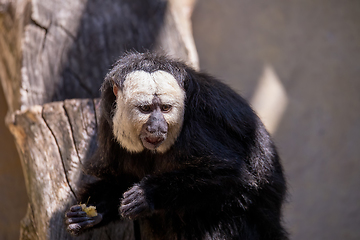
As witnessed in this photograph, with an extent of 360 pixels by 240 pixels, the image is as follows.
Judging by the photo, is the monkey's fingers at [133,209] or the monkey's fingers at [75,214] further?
the monkey's fingers at [75,214]

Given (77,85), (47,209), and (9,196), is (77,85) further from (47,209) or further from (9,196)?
(9,196)

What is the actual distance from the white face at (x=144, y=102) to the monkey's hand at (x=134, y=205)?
1.61 ft

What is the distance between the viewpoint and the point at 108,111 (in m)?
3.43

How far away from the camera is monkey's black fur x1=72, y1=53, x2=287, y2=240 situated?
3100 millimetres

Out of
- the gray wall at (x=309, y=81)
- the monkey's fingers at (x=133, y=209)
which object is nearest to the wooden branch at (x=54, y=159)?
the monkey's fingers at (x=133, y=209)

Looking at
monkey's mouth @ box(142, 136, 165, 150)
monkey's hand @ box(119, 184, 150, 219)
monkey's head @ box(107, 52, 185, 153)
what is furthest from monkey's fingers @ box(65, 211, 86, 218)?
monkey's mouth @ box(142, 136, 165, 150)

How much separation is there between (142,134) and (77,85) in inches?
94.3

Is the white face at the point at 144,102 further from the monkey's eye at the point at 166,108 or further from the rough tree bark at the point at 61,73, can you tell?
the rough tree bark at the point at 61,73

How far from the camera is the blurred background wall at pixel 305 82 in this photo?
6871 millimetres

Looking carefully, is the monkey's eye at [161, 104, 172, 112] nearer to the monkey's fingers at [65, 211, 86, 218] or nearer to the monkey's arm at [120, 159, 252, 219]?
the monkey's arm at [120, 159, 252, 219]

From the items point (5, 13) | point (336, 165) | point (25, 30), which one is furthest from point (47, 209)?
point (336, 165)

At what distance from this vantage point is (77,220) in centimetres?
328

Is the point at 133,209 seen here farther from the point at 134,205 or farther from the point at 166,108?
the point at 166,108

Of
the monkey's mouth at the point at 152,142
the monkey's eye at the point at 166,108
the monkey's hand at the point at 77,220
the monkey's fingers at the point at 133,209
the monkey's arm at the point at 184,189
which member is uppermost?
the monkey's eye at the point at 166,108
